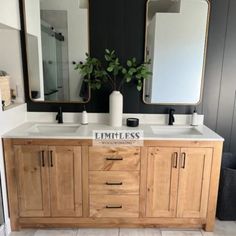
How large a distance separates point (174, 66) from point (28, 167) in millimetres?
1641

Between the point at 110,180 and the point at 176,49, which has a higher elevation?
the point at 176,49

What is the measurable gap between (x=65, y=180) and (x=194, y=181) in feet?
3.62

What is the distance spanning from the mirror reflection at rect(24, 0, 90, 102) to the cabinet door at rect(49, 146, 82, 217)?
65cm

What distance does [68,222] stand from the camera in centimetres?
201

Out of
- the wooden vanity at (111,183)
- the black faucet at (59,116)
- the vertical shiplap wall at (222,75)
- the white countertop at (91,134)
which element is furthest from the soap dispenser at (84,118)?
the vertical shiplap wall at (222,75)

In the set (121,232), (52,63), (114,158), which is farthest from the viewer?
(52,63)

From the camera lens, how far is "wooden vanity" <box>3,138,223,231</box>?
1871mm

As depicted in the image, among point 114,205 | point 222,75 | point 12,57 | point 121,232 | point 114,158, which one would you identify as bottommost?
point 121,232

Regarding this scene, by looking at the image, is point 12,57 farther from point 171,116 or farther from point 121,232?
point 121,232

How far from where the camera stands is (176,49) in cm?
219

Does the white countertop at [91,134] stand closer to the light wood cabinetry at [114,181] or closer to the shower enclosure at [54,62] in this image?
the light wood cabinetry at [114,181]

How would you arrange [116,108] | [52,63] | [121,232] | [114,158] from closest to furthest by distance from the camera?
1. [114,158]
2. [121,232]
3. [116,108]
4. [52,63]

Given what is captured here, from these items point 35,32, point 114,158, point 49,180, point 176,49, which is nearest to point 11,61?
point 35,32

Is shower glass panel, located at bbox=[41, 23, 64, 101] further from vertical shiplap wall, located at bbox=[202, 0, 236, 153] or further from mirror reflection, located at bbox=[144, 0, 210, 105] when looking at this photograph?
vertical shiplap wall, located at bbox=[202, 0, 236, 153]
